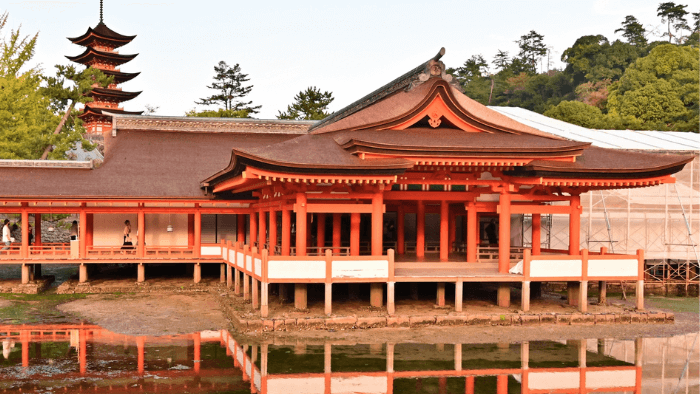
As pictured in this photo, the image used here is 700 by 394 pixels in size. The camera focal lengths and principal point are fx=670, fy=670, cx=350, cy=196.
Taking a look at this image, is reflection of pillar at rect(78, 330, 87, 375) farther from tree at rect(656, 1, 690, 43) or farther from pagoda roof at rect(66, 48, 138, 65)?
tree at rect(656, 1, 690, 43)

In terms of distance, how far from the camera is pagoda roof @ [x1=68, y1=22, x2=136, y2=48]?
5625cm

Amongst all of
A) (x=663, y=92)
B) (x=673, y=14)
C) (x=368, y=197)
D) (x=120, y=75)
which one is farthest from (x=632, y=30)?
(x=368, y=197)

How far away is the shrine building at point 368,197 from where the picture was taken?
1733 cm

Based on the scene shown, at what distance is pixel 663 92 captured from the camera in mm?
53312

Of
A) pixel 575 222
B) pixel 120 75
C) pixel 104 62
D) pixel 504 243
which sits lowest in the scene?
pixel 504 243

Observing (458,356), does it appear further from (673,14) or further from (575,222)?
(673,14)

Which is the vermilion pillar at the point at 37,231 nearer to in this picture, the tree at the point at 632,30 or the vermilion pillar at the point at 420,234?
the vermilion pillar at the point at 420,234

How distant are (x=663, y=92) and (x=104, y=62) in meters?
46.6

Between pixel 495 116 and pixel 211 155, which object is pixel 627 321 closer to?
pixel 495 116

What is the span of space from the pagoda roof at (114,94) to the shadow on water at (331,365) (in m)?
42.1

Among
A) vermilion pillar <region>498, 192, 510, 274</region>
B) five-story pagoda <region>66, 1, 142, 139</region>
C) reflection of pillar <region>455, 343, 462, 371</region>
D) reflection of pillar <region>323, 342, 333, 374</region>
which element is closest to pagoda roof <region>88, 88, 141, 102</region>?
five-story pagoda <region>66, 1, 142, 139</region>

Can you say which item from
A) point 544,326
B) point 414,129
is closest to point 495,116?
point 414,129

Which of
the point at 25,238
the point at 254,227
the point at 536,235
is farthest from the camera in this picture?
the point at 25,238

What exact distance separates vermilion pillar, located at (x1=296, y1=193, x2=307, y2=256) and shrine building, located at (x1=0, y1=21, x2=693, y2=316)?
4cm
